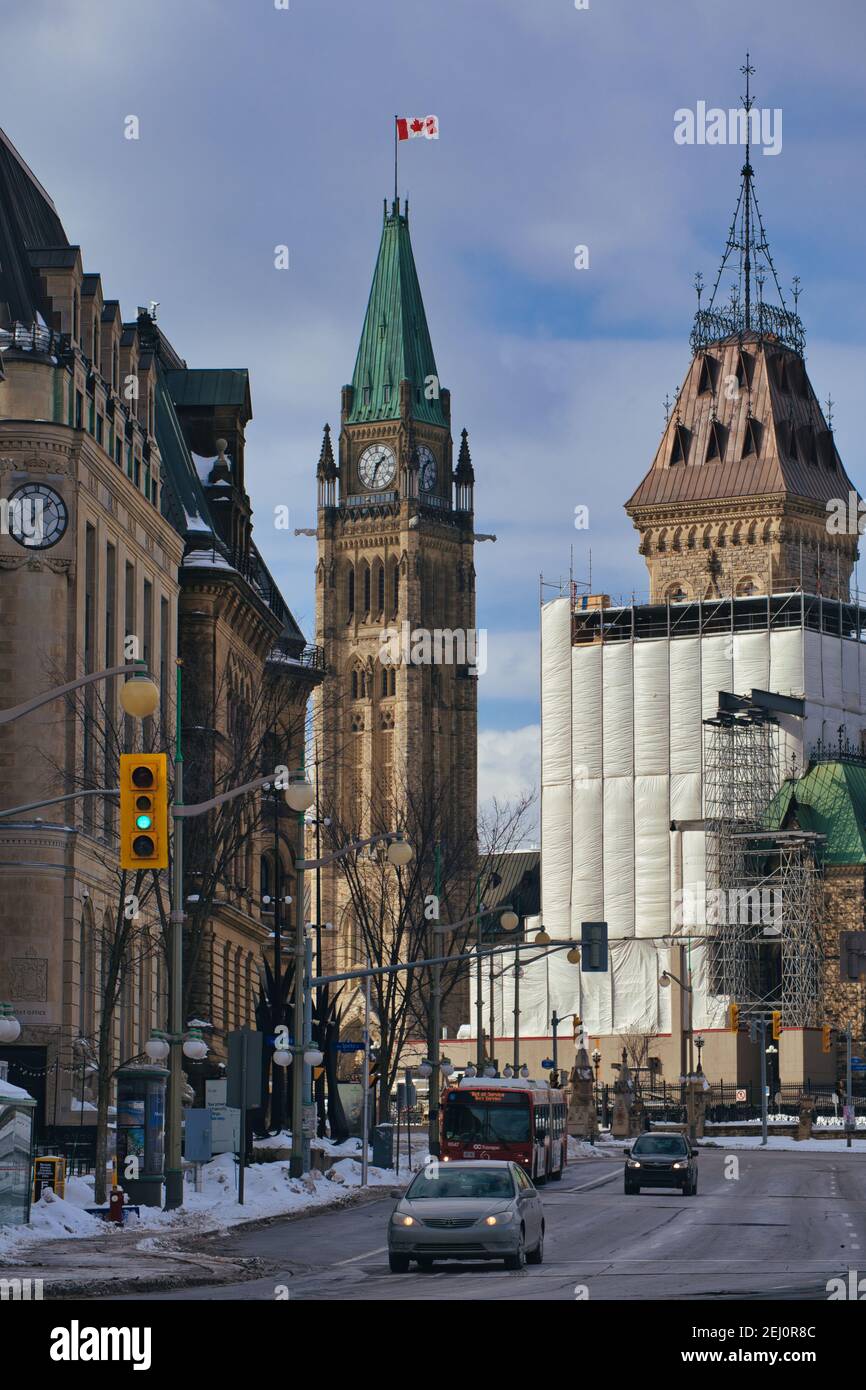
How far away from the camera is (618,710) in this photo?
149m

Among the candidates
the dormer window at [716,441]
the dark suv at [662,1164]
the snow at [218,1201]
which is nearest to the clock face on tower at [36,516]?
the snow at [218,1201]

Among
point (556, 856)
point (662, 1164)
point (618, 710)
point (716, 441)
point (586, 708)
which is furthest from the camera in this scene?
point (716, 441)

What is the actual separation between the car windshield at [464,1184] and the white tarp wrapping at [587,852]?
11605 cm

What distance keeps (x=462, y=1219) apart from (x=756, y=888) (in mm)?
109106

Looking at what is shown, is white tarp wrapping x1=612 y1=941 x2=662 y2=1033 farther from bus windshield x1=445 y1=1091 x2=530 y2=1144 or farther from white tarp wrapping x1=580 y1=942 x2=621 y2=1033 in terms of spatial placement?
bus windshield x1=445 y1=1091 x2=530 y2=1144

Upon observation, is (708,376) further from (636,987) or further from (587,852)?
(636,987)

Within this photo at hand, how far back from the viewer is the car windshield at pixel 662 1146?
51656 mm

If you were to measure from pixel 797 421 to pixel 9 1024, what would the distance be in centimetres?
14363

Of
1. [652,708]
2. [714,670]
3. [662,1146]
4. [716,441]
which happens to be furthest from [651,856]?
[662,1146]

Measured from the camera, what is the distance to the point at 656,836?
145000 millimetres

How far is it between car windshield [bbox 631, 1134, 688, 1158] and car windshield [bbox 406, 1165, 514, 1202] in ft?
74.8
